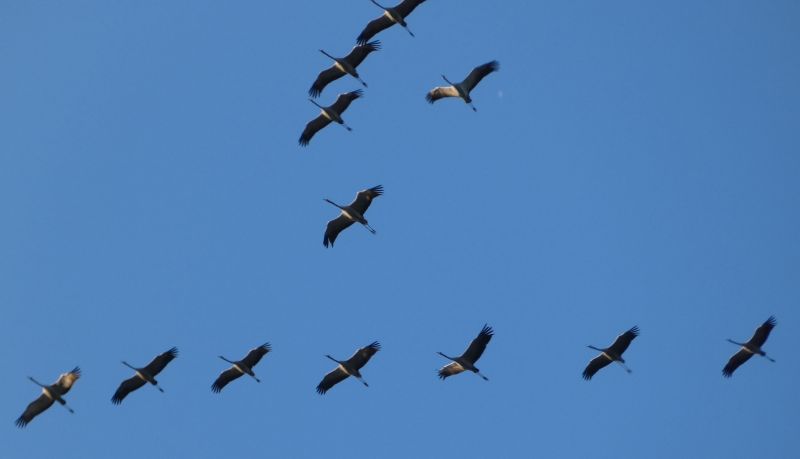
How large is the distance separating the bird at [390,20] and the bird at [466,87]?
8.64ft

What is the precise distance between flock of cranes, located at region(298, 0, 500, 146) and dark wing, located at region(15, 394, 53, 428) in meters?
12.4

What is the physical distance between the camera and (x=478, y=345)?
39.2 meters

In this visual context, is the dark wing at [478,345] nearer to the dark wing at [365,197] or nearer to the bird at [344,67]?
the dark wing at [365,197]

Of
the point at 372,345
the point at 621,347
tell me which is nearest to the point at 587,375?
the point at 621,347

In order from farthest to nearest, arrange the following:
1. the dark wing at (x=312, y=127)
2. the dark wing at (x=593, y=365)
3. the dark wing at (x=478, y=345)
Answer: the dark wing at (x=312, y=127), the dark wing at (x=593, y=365), the dark wing at (x=478, y=345)

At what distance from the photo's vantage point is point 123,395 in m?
42.3

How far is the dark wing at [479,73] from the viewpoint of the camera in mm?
41188

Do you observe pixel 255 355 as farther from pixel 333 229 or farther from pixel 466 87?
pixel 466 87

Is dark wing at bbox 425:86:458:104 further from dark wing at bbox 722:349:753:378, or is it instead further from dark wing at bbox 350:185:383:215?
dark wing at bbox 722:349:753:378

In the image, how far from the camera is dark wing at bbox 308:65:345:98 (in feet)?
141

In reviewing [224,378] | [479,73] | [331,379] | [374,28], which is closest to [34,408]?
[224,378]

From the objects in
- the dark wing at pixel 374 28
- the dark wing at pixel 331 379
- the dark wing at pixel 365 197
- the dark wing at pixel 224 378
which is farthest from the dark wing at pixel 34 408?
the dark wing at pixel 374 28

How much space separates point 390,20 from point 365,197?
5965 millimetres

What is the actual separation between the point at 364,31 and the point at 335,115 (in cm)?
335
